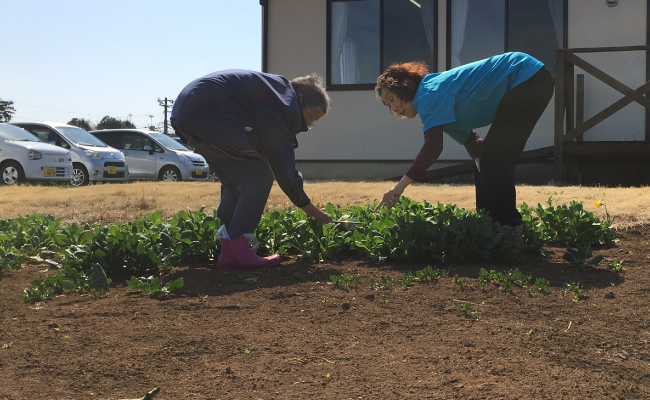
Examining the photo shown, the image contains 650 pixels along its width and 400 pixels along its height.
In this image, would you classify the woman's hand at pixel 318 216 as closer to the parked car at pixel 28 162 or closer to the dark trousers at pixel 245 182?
the dark trousers at pixel 245 182

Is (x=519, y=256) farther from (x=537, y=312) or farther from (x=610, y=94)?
(x=610, y=94)

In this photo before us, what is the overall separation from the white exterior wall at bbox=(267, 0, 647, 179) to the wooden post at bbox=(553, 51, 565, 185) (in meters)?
1.23

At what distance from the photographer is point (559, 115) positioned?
8.99m

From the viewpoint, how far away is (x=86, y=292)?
3137 mm

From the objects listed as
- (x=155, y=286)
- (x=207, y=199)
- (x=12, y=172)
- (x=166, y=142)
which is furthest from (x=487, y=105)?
(x=166, y=142)

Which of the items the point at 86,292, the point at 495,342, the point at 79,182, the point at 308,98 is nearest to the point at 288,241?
the point at 308,98

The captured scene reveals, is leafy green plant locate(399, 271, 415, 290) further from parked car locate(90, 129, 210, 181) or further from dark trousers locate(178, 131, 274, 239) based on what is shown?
parked car locate(90, 129, 210, 181)

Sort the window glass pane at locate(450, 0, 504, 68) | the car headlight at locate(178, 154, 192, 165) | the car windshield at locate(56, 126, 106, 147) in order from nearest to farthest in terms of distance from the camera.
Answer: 1. the window glass pane at locate(450, 0, 504, 68)
2. the car windshield at locate(56, 126, 106, 147)
3. the car headlight at locate(178, 154, 192, 165)

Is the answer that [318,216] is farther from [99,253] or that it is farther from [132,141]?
[132,141]

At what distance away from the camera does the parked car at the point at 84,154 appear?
542 inches

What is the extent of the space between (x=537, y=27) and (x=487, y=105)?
7509 millimetres

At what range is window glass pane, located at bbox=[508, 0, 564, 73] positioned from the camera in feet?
33.8

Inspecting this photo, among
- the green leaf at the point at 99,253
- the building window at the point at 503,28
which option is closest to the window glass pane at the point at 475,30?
the building window at the point at 503,28

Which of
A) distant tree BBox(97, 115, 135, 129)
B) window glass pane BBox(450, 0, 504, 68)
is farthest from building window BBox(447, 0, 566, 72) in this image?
distant tree BBox(97, 115, 135, 129)
